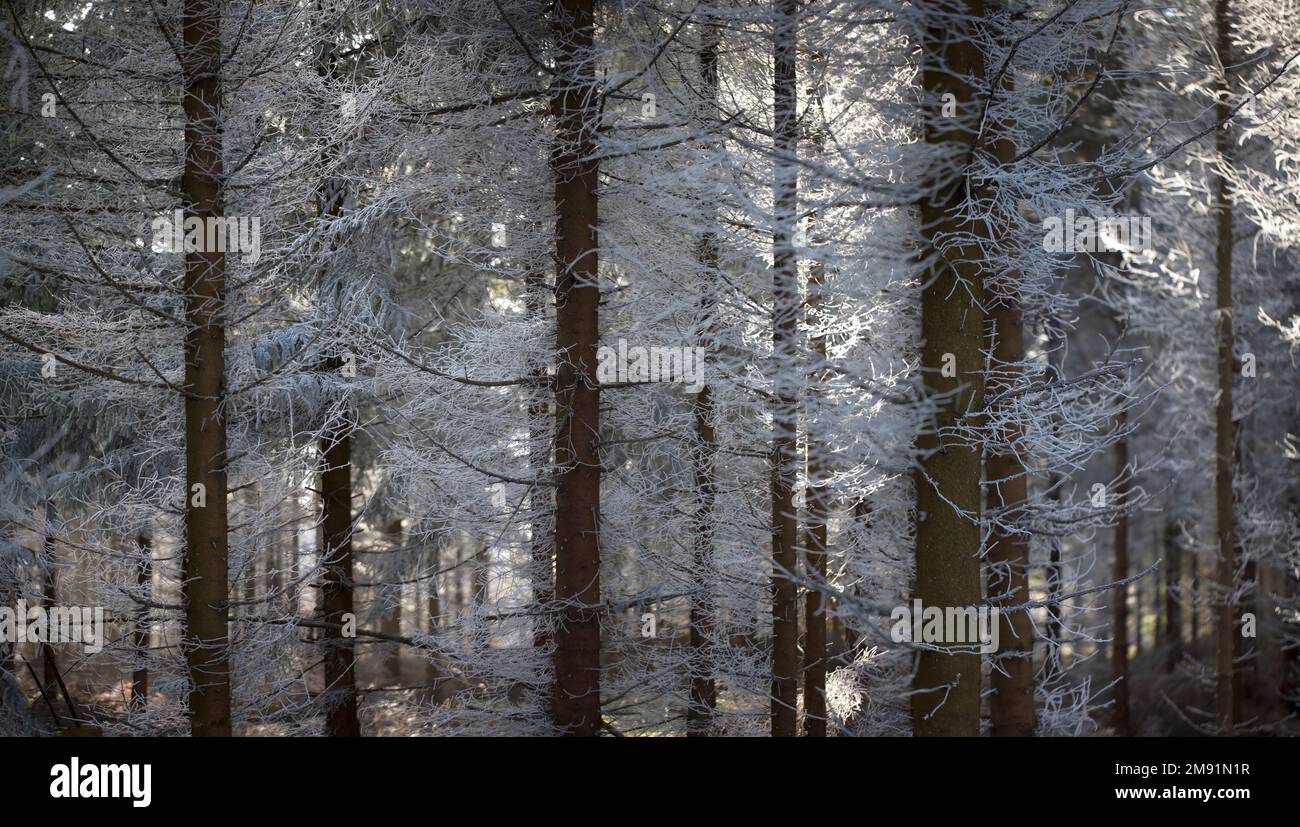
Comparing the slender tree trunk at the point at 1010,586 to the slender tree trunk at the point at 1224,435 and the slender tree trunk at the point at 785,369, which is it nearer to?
the slender tree trunk at the point at 785,369

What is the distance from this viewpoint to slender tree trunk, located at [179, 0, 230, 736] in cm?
666

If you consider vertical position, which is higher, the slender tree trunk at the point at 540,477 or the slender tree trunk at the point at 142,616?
the slender tree trunk at the point at 540,477

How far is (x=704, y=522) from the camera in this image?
28.7ft

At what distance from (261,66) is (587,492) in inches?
161

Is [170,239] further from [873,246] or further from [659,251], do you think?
[873,246]

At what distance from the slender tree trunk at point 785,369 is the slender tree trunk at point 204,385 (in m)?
4.08

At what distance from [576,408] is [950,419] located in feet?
10.4

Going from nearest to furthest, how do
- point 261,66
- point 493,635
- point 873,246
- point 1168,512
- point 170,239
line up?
1. point 873,246
2. point 261,66
3. point 170,239
4. point 493,635
5. point 1168,512

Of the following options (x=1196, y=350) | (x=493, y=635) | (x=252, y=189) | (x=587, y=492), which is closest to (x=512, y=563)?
(x=493, y=635)

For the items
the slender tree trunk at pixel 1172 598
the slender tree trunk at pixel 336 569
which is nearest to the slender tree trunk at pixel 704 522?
the slender tree trunk at pixel 336 569

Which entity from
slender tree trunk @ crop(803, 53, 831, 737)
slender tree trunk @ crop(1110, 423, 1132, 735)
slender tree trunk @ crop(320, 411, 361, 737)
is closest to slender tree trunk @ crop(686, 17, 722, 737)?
slender tree trunk @ crop(803, 53, 831, 737)

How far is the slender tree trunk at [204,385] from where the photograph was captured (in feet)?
21.8

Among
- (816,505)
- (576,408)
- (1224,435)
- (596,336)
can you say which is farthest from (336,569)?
(1224,435)

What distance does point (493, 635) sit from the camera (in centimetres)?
821
